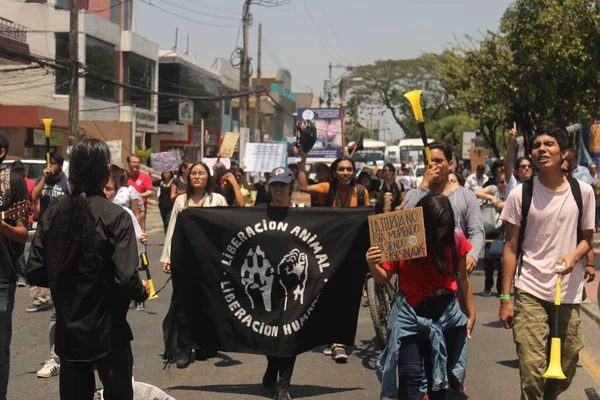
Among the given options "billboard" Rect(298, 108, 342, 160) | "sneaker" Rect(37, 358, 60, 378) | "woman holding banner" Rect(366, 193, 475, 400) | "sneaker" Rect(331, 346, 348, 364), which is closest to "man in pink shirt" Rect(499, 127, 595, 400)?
"woman holding banner" Rect(366, 193, 475, 400)

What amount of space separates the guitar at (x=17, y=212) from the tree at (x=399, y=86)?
218ft

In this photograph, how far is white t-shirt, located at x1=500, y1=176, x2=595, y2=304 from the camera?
16.4ft

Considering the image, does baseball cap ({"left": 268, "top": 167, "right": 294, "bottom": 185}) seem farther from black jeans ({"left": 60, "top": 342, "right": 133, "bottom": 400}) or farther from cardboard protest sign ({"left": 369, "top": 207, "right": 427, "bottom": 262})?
black jeans ({"left": 60, "top": 342, "right": 133, "bottom": 400})

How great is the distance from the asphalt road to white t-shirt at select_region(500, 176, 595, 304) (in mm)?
1568

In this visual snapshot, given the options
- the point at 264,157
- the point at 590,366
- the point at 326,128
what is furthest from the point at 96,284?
the point at 326,128

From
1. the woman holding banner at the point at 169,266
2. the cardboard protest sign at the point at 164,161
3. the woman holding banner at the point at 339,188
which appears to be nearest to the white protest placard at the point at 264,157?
the cardboard protest sign at the point at 164,161

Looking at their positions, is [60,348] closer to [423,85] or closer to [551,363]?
[551,363]

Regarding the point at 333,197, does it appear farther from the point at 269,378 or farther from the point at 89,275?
the point at 89,275

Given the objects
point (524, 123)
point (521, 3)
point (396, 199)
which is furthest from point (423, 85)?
point (396, 199)

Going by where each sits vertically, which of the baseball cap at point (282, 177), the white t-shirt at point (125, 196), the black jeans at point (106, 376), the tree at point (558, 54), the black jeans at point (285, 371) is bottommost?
the black jeans at point (285, 371)

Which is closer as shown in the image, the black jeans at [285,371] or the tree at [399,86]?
the black jeans at [285,371]

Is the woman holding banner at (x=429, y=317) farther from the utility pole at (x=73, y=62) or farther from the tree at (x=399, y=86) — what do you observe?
the tree at (x=399, y=86)

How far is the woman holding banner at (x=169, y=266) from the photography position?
21.4 feet

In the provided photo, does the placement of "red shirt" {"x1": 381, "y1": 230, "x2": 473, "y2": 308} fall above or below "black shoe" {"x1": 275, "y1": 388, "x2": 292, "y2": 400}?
above
